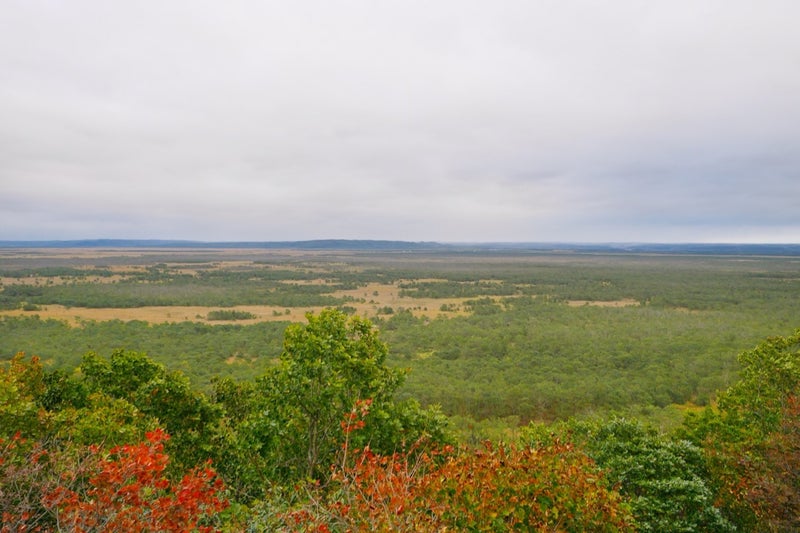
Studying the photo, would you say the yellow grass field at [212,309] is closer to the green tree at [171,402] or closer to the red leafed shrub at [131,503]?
the green tree at [171,402]

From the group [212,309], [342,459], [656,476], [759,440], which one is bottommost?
[212,309]

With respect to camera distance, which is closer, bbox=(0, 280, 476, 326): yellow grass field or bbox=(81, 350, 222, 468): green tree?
bbox=(81, 350, 222, 468): green tree

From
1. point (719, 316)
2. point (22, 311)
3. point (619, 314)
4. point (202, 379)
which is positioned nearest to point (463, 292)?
point (619, 314)

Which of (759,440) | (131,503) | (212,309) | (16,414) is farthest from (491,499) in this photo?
(212,309)

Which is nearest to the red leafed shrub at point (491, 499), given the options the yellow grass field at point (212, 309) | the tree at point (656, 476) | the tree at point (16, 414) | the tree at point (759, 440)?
the tree at point (656, 476)

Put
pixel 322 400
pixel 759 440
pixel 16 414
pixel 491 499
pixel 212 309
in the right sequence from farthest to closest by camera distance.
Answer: pixel 212 309, pixel 759 440, pixel 322 400, pixel 16 414, pixel 491 499

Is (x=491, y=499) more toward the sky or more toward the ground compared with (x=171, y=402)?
more toward the sky

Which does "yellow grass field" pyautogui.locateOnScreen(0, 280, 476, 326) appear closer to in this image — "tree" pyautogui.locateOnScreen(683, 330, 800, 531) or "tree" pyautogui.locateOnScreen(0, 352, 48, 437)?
"tree" pyautogui.locateOnScreen(0, 352, 48, 437)

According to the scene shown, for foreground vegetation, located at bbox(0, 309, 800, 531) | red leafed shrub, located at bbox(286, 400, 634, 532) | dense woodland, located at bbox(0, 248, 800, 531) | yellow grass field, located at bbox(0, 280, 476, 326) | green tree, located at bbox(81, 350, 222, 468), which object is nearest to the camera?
red leafed shrub, located at bbox(286, 400, 634, 532)

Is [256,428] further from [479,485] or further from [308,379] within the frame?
[479,485]

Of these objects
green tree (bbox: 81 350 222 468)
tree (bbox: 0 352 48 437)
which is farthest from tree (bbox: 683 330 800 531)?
tree (bbox: 0 352 48 437)

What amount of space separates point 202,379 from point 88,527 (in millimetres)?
27591

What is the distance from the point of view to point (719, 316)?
61.8m

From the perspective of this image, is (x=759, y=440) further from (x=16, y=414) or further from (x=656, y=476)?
(x=16, y=414)
